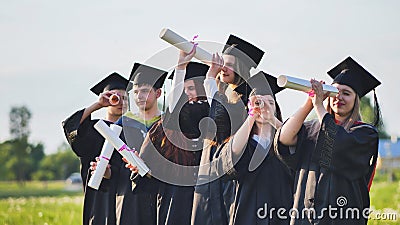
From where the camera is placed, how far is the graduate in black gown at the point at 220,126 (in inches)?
299

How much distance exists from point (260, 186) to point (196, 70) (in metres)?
1.41

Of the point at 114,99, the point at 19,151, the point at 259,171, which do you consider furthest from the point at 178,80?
the point at 19,151

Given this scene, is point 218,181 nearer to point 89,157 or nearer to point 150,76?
point 150,76

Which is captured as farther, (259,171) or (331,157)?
(259,171)

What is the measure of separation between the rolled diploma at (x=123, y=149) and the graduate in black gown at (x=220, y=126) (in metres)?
0.51

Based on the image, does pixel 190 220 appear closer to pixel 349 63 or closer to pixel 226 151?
pixel 226 151

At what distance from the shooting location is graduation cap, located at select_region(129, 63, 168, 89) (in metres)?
8.51

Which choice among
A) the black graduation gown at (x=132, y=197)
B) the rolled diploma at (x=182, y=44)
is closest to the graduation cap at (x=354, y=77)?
the rolled diploma at (x=182, y=44)

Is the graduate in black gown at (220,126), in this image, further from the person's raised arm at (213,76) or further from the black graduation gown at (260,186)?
the black graduation gown at (260,186)

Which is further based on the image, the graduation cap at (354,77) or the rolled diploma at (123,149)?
the rolled diploma at (123,149)

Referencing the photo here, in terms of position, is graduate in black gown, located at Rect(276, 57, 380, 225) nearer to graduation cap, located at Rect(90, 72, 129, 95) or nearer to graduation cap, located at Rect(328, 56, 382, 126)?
graduation cap, located at Rect(328, 56, 382, 126)

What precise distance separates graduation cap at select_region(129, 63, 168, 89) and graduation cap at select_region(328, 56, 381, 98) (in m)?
1.72

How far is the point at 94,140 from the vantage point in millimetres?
9062

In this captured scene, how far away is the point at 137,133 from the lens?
341 inches
